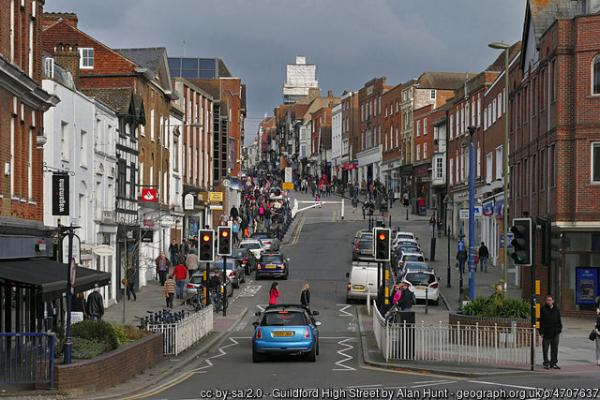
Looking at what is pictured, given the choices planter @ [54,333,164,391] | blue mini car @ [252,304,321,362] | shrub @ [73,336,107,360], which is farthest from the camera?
blue mini car @ [252,304,321,362]

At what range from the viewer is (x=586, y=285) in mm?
40656

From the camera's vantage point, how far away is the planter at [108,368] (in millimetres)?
21031

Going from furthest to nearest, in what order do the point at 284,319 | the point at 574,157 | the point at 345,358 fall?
the point at 574,157 < the point at 345,358 < the point at 284,319

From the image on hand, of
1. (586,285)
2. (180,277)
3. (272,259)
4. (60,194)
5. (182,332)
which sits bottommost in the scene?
(182,332)

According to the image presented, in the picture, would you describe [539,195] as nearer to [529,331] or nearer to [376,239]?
[376,239]

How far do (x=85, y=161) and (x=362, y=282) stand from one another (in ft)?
41.3

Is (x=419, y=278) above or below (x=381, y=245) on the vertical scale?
below

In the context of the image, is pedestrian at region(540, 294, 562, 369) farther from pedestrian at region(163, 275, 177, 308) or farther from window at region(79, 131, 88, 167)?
window at region(79, 131, 88, 167)

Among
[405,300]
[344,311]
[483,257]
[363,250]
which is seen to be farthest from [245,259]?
[405,300]

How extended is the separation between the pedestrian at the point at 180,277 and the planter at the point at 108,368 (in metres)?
21.6

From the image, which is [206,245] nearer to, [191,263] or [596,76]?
[191,263]

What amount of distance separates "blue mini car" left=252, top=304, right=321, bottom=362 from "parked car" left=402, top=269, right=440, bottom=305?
17771 millimetres

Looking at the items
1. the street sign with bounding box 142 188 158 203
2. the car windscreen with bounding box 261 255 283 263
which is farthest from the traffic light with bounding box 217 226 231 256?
the car windscreen with bounding box 261 255 283 263

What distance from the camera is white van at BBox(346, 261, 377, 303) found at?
1895 inches
